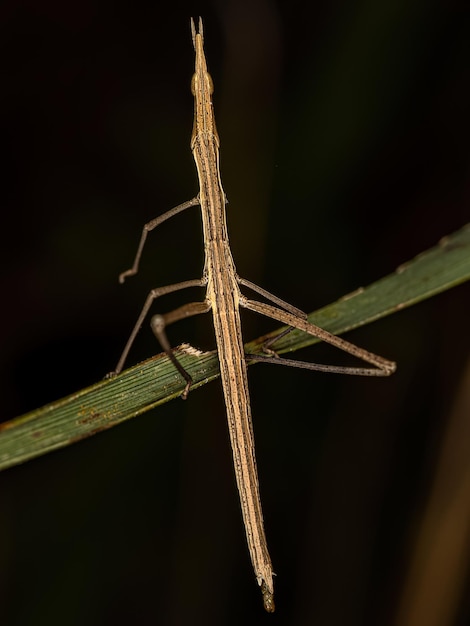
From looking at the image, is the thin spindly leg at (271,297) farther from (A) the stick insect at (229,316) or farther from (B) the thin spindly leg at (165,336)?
(B) the thin spindly leg at (165,336)

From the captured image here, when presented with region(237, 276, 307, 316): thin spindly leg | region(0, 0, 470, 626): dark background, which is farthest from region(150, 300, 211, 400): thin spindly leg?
region(0, 0, 470, 626): dark background

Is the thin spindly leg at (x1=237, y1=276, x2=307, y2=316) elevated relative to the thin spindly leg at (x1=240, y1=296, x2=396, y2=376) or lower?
elevated

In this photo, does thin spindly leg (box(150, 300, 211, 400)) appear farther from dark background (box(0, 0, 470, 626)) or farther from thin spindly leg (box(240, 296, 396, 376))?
dark background (box(0, 0, 470, 626))

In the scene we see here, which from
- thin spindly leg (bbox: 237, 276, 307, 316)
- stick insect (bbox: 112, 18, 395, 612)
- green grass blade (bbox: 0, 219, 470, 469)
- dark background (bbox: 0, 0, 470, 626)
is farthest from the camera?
dark background (bbox: 0, 0, 470, 626)

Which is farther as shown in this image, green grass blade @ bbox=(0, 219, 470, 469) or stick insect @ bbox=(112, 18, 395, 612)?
stick insect @ bbox=(112, 18, 395, 612)

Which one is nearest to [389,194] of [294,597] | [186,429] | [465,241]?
[465,241]

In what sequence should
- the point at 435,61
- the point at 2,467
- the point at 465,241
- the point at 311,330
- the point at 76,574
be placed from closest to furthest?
the point at 2,467
the point at 465,241
the point at 311,330
the point at 76,574
the point at 435,61

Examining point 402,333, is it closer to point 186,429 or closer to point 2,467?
point 186,429
